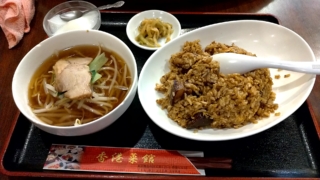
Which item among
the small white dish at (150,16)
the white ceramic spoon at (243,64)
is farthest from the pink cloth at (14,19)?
the white ceramic spoon at (243,64)

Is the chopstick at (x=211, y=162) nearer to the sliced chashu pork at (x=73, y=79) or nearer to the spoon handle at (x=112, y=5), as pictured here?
the sliced chashu pork at (x=73, y=79)

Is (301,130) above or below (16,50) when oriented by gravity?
above

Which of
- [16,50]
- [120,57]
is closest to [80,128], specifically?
[120,57]

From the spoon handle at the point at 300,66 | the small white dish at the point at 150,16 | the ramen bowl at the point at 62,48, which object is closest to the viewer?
the ramen bowl at the point at 62,48

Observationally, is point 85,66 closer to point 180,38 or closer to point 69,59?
point 69,59

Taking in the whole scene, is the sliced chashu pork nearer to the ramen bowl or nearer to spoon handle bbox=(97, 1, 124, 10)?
the ramen bowl

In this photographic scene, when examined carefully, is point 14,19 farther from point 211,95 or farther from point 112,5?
point 211,95
